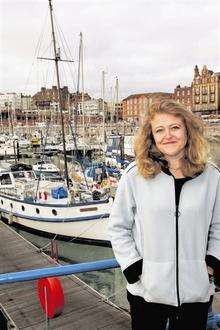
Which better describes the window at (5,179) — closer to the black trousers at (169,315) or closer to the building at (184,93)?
the black trousers at (169,315)

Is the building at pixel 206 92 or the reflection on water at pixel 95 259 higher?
the building at pixel 206 92

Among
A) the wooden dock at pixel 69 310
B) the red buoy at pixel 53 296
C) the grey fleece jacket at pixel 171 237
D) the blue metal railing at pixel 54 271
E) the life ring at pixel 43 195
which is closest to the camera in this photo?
the grey fleece jacket at pixel 171 237

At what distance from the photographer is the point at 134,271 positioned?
2160 mm

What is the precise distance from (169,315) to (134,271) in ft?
1.10

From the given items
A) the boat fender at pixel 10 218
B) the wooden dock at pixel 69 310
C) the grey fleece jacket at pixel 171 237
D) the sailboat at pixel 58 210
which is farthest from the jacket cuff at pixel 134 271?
the boat fender at pixel 10 218

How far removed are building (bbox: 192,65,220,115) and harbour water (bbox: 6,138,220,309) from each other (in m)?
88.5

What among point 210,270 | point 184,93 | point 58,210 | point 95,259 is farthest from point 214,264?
point 184,93

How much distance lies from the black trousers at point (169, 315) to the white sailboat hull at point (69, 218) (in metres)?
11.7

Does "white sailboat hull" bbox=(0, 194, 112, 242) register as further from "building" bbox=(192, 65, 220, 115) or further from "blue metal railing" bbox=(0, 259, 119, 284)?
"building" bbox=(192, 65, 220, 115)

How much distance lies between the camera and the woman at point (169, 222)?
6.82 ft

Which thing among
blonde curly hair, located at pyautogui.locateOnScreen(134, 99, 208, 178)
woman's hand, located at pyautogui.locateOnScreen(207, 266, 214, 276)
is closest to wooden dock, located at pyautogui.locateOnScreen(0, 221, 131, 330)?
woman's hand, located at pyautogui.locateOnScreen(207, 266, 214, 276)

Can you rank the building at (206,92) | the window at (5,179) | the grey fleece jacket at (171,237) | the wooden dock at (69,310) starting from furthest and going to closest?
the building at (206,92) → the window at (5,179) → the wooden dock at (69,310) → the grey fleece jacket at (171,237)

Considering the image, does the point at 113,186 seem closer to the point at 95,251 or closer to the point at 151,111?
the point at 95,251

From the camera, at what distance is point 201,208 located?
2068mm
